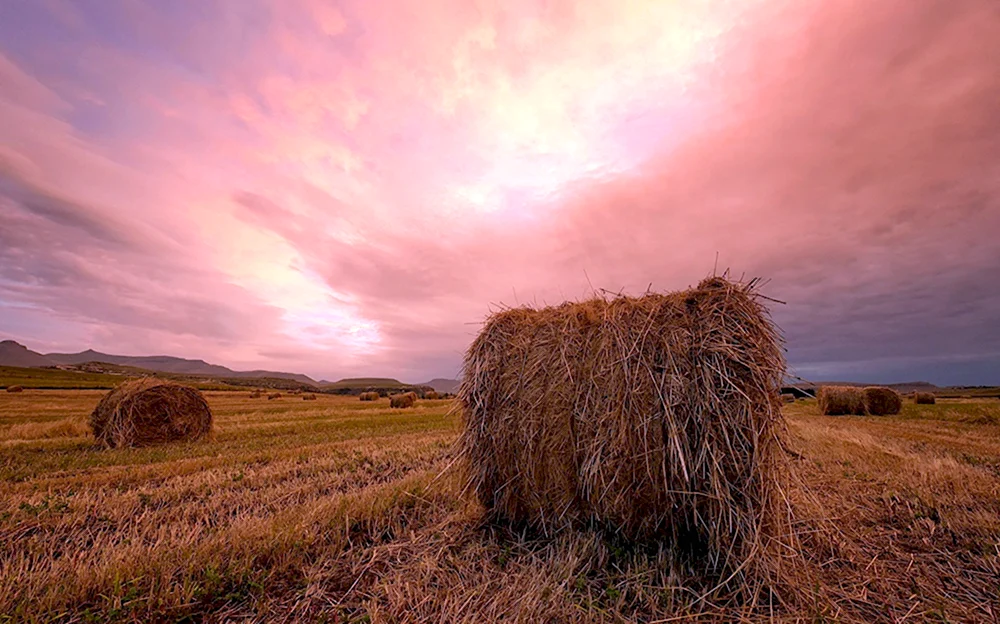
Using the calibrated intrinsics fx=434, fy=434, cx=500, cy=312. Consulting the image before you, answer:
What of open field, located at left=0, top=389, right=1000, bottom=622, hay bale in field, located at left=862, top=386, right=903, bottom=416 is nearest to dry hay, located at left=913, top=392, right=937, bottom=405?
hay bale in field, located at left=862, top=386, right=903, bottom=416

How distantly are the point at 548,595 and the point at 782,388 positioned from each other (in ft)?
8.40

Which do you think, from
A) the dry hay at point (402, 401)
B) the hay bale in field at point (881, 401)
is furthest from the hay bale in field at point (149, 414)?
the hay bale in field at point (881, 401)

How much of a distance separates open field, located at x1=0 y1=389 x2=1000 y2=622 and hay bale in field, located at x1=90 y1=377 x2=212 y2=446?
13.1 feet

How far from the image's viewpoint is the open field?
291cm

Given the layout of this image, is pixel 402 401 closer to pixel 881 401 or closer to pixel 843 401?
pixel 843 401

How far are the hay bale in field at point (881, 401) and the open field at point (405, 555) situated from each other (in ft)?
55.9

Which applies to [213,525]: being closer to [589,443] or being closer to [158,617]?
[158,617]

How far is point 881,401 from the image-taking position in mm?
20094

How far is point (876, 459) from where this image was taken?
23.1ft

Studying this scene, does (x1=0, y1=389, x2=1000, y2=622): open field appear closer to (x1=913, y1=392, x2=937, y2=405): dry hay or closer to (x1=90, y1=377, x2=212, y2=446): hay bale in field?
(x1=90, y1=377, x2=212, y2=446): hay bale in field

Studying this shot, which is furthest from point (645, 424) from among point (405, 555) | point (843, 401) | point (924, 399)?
point (924, 399)

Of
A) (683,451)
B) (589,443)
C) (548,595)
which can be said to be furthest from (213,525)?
(683,451)

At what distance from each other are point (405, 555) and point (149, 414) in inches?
422

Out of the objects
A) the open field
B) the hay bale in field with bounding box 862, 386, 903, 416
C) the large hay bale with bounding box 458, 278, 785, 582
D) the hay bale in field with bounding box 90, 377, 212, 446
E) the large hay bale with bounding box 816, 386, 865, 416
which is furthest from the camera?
the large hay bale with bounding box 816, 386, 865, 416
